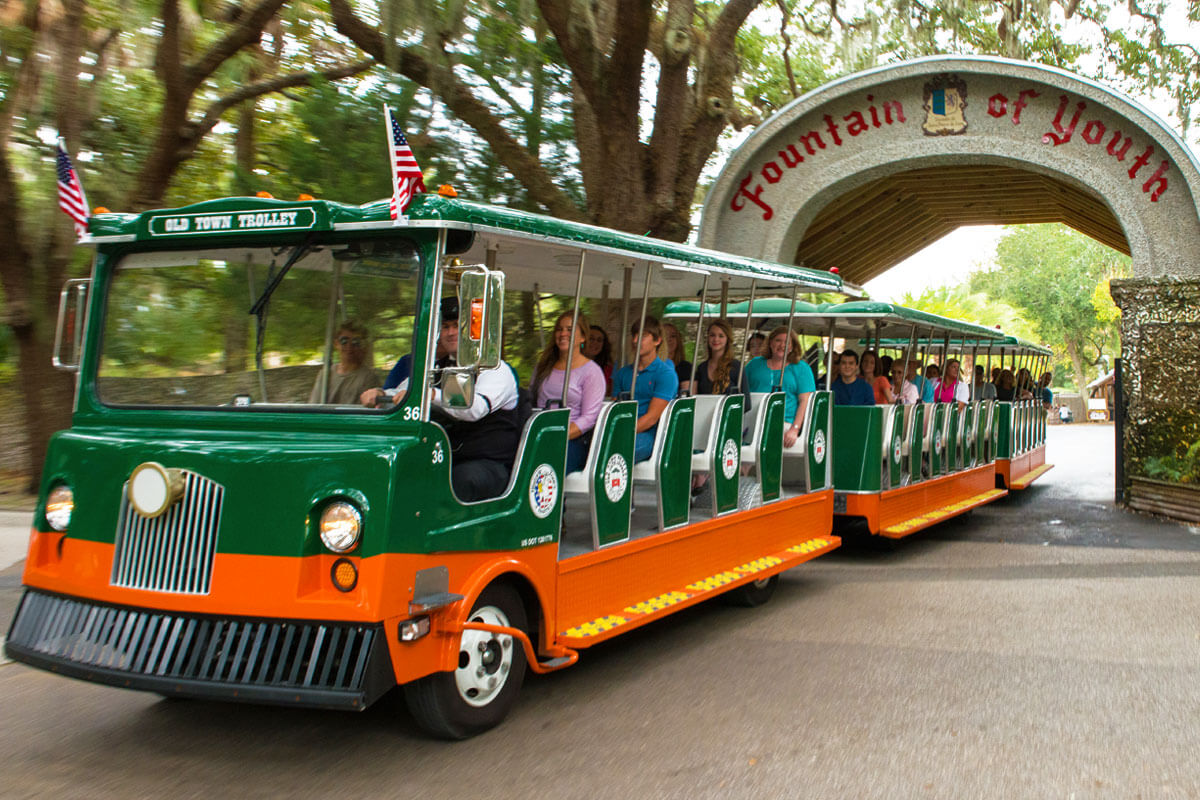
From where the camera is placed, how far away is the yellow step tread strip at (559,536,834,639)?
568 cm

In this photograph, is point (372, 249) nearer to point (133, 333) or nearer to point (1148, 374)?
point (133, 333)

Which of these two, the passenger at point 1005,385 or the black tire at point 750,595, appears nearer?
the black tire at point 750,595

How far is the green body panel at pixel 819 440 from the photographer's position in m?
8.92

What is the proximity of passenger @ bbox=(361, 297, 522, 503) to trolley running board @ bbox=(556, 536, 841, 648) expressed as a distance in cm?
91

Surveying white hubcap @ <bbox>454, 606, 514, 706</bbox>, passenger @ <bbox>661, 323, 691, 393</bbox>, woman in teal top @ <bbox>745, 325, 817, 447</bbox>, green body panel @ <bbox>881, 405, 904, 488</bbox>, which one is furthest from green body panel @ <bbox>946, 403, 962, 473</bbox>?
white hubcap @ <bbox>454, 606, 514, 706</bbox>

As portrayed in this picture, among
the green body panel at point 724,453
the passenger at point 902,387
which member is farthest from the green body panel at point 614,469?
the passenger at point 902,387

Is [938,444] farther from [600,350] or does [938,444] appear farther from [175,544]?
[175,544]

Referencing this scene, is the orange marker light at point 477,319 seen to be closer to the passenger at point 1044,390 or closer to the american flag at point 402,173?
the american flag at point 402,173

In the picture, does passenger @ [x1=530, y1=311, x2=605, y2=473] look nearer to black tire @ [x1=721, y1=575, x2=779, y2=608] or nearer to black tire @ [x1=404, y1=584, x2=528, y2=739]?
black tire @ [x1=404, y1=584, x2=528, y2=739]

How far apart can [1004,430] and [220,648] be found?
1312 cm

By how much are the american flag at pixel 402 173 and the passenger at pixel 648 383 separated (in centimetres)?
253

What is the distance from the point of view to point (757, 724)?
204 inches

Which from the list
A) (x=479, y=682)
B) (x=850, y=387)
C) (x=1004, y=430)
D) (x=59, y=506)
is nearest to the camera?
(x=59, y=506)

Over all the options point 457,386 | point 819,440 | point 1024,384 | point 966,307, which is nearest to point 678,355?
point 819,440
